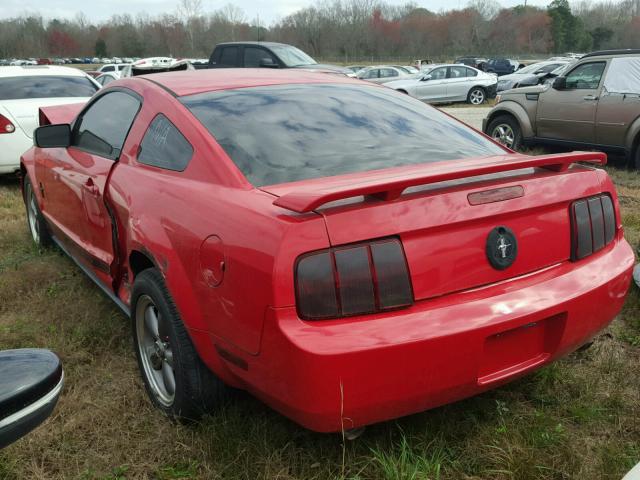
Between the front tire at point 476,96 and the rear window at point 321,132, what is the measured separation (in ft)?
58.9

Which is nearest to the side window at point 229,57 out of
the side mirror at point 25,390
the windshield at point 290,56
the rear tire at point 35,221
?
the windshield at point 290,56

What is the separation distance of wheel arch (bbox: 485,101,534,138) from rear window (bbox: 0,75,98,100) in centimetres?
564

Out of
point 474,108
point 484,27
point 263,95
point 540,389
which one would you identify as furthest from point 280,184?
point 484,27

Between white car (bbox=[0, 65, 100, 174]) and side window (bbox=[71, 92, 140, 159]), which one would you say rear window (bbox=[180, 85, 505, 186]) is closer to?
side window (bbox=[71, 92, 140, 159])

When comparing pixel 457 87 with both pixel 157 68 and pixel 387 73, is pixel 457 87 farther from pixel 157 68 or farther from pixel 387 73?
pixel 157 68

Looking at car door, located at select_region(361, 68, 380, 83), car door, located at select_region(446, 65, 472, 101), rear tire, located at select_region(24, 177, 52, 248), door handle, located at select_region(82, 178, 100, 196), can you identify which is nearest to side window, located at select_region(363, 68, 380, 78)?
car door, located at select_region(361, 68, 380, 83)

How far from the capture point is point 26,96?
7.64 metres

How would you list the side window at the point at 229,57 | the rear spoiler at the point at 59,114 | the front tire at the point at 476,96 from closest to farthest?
the rear spoiler at the point at 59,114, the side window at the point at 229,57, the front tire at the point at 476,96

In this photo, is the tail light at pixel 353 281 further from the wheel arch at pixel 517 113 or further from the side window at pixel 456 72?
the side window at pixel 456 72

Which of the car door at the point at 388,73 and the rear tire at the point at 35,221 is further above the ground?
the car door at the point at 388,73

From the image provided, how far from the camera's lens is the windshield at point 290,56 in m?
11.9

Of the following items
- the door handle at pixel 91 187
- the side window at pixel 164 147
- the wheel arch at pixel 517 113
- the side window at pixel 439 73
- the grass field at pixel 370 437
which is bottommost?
the grass field at pixel 370 437

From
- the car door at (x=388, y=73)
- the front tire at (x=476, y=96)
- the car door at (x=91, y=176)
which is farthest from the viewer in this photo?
the car door at (x=388, y=73)

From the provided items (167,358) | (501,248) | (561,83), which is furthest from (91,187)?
(561,83)
